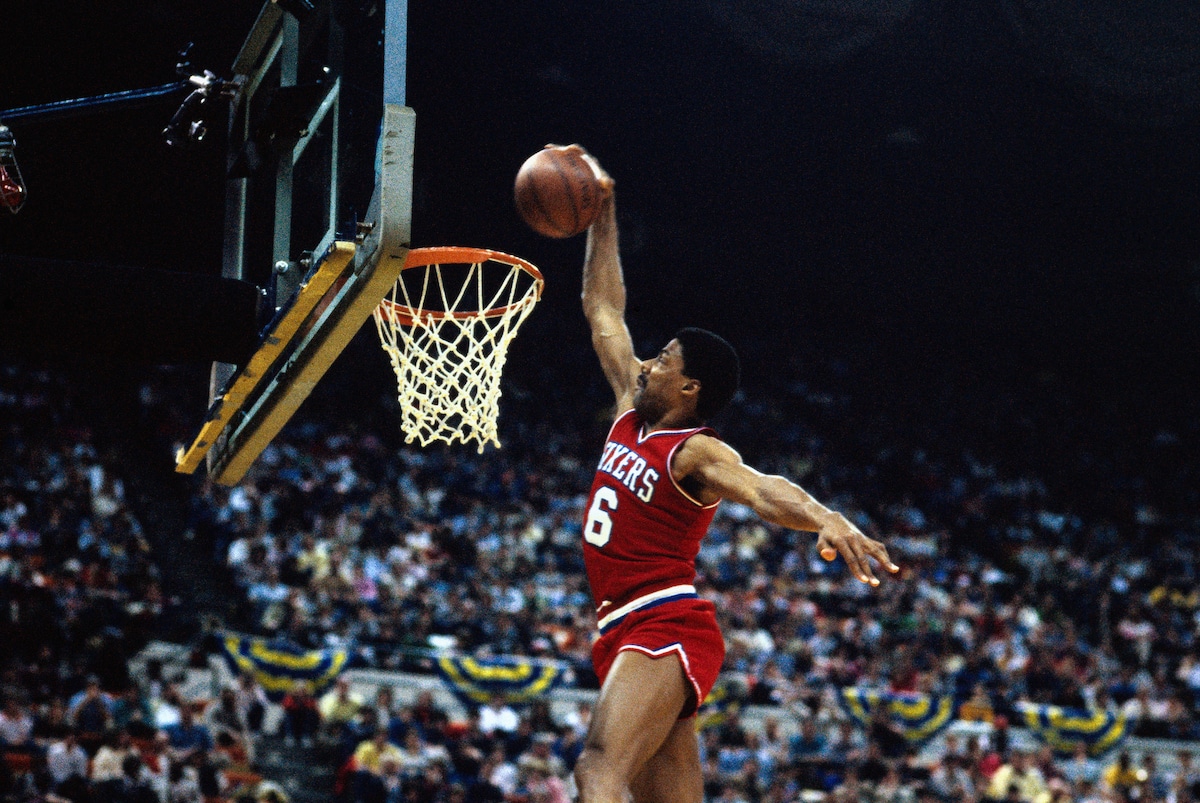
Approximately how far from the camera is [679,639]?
4.11 metres

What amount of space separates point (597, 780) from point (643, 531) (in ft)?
2.87

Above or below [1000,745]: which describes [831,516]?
above

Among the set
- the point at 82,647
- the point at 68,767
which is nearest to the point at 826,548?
the point at 68,767

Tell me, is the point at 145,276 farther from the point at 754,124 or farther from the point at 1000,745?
the point at 754,124

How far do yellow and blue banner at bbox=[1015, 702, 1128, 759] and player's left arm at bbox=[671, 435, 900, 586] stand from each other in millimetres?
9270

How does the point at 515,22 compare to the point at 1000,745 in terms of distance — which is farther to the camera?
the point at 515,22

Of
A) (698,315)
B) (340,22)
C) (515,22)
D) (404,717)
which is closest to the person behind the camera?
(340,22)

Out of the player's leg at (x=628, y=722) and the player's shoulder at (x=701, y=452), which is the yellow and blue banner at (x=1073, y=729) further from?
the player's shoulder at (x=701, y=452)

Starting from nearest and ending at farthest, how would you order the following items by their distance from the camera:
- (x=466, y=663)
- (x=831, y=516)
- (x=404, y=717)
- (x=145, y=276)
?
(x=831, y=516), (x=145, y=276), (x=404, y=717), (x=466, y=663)

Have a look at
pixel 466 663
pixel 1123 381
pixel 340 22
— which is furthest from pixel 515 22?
pixel 1123 381

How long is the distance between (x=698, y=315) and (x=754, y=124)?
589cm

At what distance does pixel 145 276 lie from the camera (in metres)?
3.83

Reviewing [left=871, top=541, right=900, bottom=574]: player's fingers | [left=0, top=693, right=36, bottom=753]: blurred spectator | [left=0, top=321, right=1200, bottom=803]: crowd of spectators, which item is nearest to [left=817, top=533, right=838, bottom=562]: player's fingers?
[left=871, top=541, right=900, bottom=574]: player's fingers

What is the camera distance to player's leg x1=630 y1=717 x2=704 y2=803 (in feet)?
13.5
